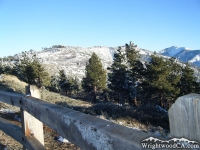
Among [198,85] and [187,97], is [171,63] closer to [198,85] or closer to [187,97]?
[198,85]

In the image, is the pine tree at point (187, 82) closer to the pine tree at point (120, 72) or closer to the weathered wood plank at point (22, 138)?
the pine tree at point (120, 72)

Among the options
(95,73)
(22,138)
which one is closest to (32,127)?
(22,138)

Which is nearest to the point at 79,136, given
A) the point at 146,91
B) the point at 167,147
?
the point at 167,147

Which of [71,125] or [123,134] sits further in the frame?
[71,125]

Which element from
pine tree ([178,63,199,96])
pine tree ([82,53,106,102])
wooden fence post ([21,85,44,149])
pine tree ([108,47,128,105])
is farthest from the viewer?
pine tree ([82,53,106,102])

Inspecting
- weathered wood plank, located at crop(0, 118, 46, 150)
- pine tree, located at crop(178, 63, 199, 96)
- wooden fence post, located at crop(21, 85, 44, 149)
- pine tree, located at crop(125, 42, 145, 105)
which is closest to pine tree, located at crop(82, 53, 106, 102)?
pine tree, located at crop(125, 42, 145, 105)

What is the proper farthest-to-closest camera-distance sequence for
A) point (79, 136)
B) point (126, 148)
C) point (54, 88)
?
point (54, 88), point (79, 136), point (126, 148)

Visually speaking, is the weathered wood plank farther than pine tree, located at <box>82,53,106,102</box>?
No

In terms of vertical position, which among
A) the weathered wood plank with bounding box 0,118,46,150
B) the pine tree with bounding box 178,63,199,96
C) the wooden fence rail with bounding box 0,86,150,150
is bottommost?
the pine tree with bounding box 178,63,199,96

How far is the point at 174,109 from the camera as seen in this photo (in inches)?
32.6

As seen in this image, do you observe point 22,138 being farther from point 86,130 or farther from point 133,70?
point 133,70

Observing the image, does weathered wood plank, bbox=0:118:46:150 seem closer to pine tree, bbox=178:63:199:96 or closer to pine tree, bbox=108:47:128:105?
pine tree, bbox=178:63:199:96

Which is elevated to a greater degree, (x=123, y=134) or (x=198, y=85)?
(x=123, y=134)

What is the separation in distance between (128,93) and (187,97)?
34377 mm
